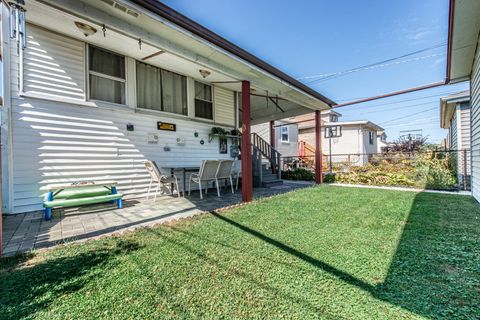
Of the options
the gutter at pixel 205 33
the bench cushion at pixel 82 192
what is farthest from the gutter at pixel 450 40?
the bench cushion at pixel 82 192

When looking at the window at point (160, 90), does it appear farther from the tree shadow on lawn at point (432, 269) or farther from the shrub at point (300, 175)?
the shrub at point (300, 175)

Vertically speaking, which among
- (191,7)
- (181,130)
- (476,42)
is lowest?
(181,130)

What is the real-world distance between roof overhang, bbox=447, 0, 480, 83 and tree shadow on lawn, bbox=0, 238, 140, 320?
565cm

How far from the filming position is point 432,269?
7.14 feet

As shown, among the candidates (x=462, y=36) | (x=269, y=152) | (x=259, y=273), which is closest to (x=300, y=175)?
(x=269, y=152)

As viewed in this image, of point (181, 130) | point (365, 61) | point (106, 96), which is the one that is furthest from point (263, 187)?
point (365, 61)

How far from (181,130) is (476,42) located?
22.7 ft

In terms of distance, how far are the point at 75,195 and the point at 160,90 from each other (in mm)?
3551

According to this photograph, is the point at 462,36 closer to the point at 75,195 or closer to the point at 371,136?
the point at 75,195

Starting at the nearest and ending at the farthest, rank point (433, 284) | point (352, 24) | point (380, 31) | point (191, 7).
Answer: point (433, 284) < point (191, 7) < point (352, 24) < point (380, 31)

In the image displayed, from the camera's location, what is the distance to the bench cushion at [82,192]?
419 cm

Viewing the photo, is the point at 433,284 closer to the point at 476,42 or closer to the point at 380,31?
the point at 476,42

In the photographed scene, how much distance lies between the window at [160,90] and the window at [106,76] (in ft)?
1.50

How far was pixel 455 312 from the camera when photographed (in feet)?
5.14
